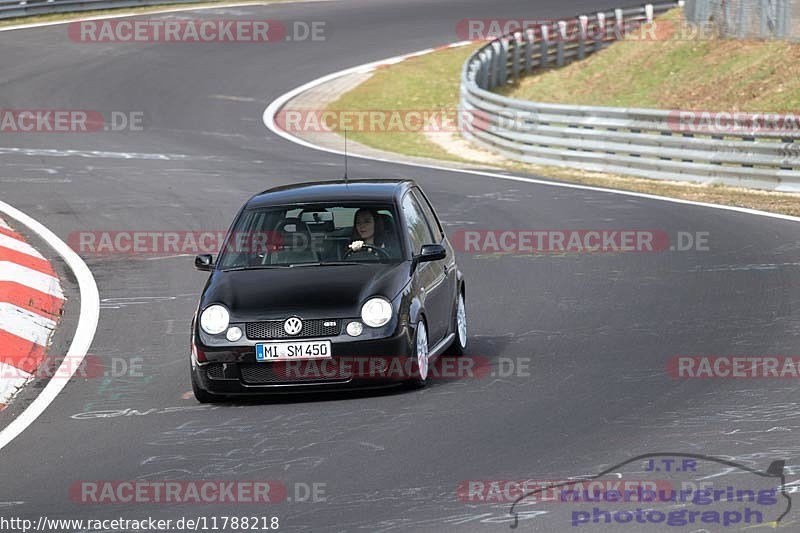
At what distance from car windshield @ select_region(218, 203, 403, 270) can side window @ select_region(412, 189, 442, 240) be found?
0.84 metres

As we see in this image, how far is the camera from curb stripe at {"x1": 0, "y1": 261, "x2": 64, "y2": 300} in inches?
554

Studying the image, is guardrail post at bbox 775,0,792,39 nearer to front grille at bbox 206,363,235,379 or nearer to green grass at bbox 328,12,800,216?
green grass at bbox 328,12,800,216

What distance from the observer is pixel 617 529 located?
6648mm

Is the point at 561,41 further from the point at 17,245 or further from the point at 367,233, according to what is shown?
the point at 367,233

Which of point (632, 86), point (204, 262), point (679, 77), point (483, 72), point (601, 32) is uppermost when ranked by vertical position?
point (601, 32)

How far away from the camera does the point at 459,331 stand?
37.4 ft

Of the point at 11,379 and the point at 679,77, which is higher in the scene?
the point at 679,77

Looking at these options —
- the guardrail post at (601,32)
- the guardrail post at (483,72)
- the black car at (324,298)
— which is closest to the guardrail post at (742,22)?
the guardrail post at (483,72)

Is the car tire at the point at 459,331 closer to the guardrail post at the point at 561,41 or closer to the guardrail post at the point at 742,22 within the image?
the guardrail post at the point at 742,22

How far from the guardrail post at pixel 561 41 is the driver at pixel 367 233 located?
1171 inches

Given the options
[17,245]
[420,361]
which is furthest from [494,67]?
[420,361]

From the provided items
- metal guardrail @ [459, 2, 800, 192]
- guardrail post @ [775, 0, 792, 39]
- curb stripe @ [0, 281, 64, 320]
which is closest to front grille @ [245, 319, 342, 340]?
curb stripe @ [0, 281, 64, 320]

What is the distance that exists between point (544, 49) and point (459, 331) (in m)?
29.2

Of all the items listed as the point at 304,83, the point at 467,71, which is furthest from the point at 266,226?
the point at 304,83
